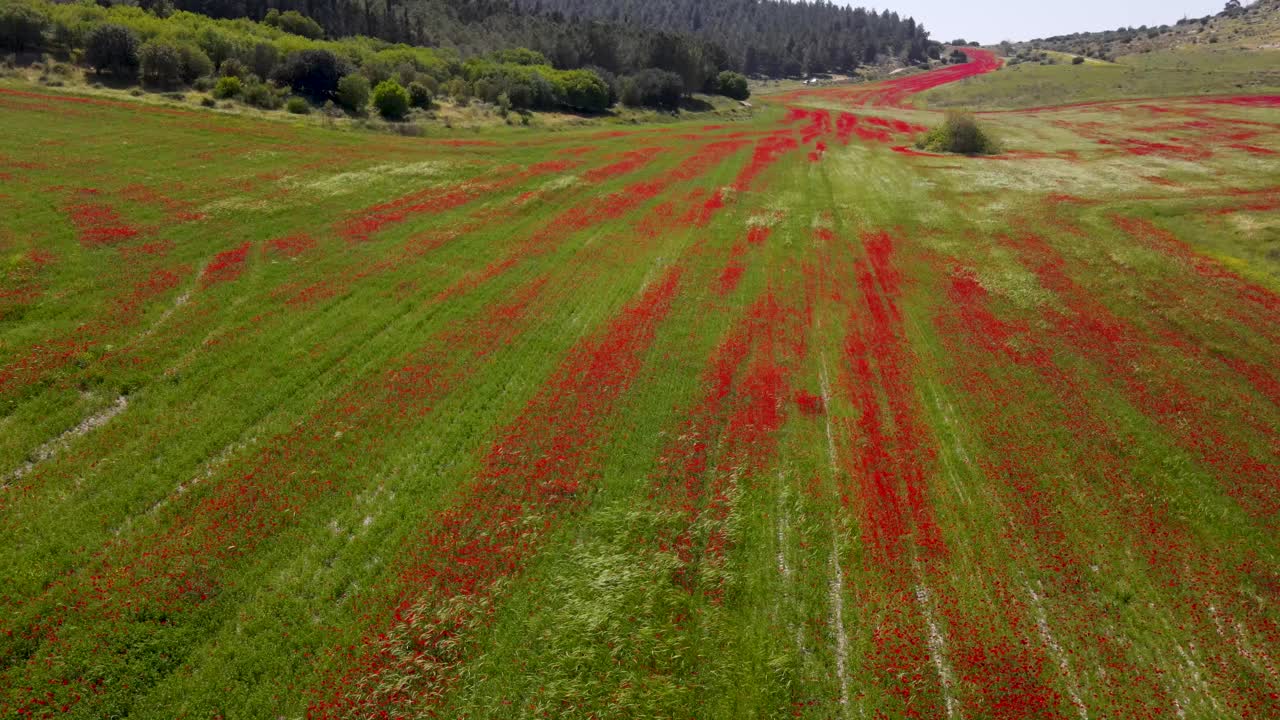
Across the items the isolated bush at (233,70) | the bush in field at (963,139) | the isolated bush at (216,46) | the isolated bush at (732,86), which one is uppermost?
the isolated bush at (732,86)

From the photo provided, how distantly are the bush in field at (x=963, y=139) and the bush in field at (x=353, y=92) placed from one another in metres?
75.1

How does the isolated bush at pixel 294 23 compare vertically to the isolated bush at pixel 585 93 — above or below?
above

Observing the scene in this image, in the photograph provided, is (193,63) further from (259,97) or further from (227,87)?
(259,97)

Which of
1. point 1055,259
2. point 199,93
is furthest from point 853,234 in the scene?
point 199,93

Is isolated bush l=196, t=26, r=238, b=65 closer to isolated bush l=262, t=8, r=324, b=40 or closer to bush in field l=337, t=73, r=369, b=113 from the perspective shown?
bush in field l=337, t=73, r=369, b=113

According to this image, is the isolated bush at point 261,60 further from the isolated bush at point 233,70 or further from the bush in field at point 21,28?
the bush in field at point 21,28

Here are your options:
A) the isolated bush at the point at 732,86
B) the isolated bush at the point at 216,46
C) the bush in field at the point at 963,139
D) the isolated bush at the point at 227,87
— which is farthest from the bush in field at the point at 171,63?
the isolated bush at the point at 732,86

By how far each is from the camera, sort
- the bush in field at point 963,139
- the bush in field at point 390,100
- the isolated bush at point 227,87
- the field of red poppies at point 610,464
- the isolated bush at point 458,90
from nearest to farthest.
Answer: the field of red poppies at point 610,464, the isolated bush at point 227,87, the bush in field at point 390,100, the bush in field at point 963,139, the isolated bush at point 458,90

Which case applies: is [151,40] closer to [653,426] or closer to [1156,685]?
[653,426]

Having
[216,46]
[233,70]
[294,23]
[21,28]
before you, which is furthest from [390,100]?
[294,23]

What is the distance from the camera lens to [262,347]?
2309cm

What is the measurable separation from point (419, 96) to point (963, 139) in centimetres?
7342

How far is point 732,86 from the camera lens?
432 feet

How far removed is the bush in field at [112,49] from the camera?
2512 inches
